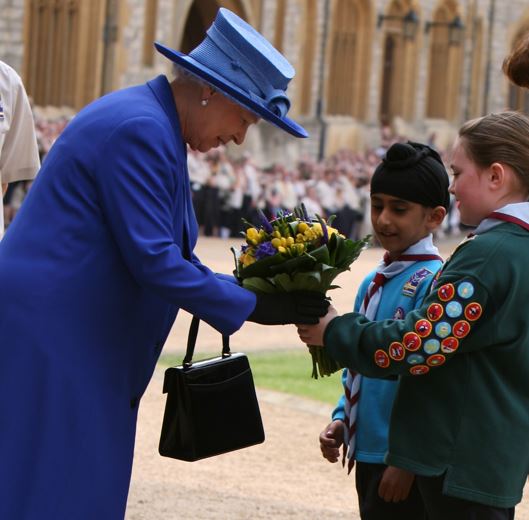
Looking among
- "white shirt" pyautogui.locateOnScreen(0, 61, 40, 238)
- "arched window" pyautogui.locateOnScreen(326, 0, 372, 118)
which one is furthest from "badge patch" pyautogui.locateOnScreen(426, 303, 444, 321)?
"arched window" pyautogui.locateOnScreen(326, 0, 372, 118)

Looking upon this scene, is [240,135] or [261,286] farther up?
[240,135]

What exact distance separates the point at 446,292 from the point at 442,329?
88 mm

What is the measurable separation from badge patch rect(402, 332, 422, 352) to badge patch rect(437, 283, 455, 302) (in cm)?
11

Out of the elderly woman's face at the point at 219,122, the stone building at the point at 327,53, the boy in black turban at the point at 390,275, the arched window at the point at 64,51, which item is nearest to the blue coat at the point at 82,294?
→ the elderly woman's face at the point at 219,122

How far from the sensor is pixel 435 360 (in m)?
3.28

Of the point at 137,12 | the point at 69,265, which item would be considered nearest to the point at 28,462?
the point at 69,265

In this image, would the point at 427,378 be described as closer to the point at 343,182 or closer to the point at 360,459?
the point at 360,459

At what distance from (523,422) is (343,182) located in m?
22.9

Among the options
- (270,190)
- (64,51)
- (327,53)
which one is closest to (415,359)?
(64,51)

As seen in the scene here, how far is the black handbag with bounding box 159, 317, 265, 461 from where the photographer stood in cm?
342

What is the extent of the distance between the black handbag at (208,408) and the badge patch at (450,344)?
56 centimetres

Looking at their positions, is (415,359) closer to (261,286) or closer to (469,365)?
(469,365)

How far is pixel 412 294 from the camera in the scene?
385 centimetres

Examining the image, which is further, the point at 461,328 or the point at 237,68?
the point at 237,68
